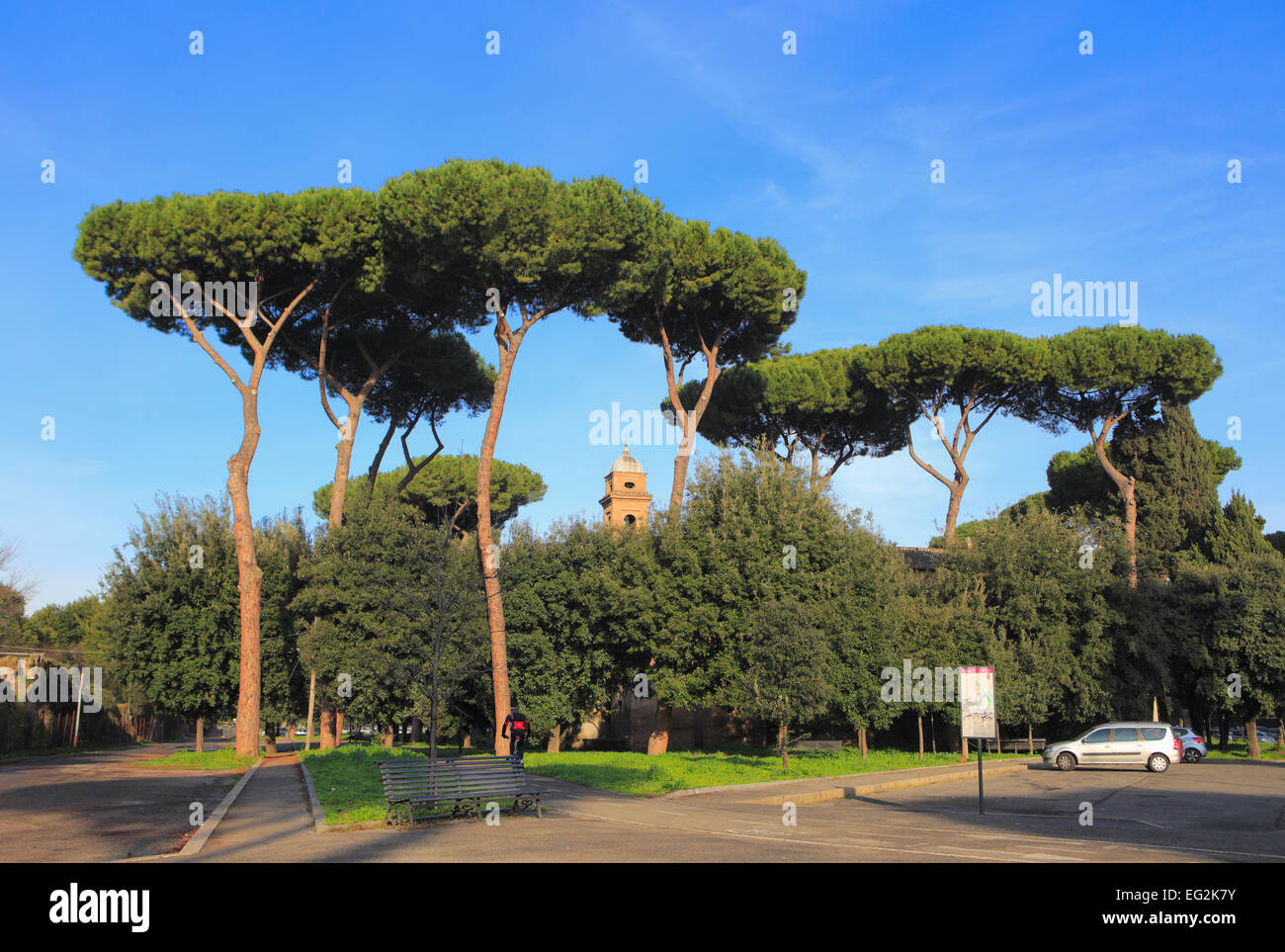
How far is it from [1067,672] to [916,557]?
1775cm

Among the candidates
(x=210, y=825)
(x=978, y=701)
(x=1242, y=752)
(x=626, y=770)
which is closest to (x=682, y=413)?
(x=626, y=770)

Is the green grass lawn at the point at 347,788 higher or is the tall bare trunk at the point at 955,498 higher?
the tall bare trunk at the point at 955,498

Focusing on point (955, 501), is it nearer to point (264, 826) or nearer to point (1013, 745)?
point (1013, 745)

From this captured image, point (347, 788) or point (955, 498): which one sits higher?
point (955, 498)

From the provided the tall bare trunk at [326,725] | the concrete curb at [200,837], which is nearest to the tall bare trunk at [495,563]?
the concrete curb at [200,837]

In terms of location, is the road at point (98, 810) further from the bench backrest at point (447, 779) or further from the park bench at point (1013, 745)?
the park bench at point (1013, 745)

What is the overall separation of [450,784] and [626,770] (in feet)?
29.5

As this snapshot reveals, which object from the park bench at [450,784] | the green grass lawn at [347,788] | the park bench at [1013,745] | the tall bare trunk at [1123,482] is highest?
the tall bare trunk at [1123,482]

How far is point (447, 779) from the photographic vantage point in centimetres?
1198

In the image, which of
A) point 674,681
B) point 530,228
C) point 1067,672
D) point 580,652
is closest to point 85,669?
point 580,652

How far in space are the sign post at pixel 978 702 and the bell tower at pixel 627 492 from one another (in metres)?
36.8

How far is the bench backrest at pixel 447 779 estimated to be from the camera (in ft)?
37.3

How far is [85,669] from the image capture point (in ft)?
117
